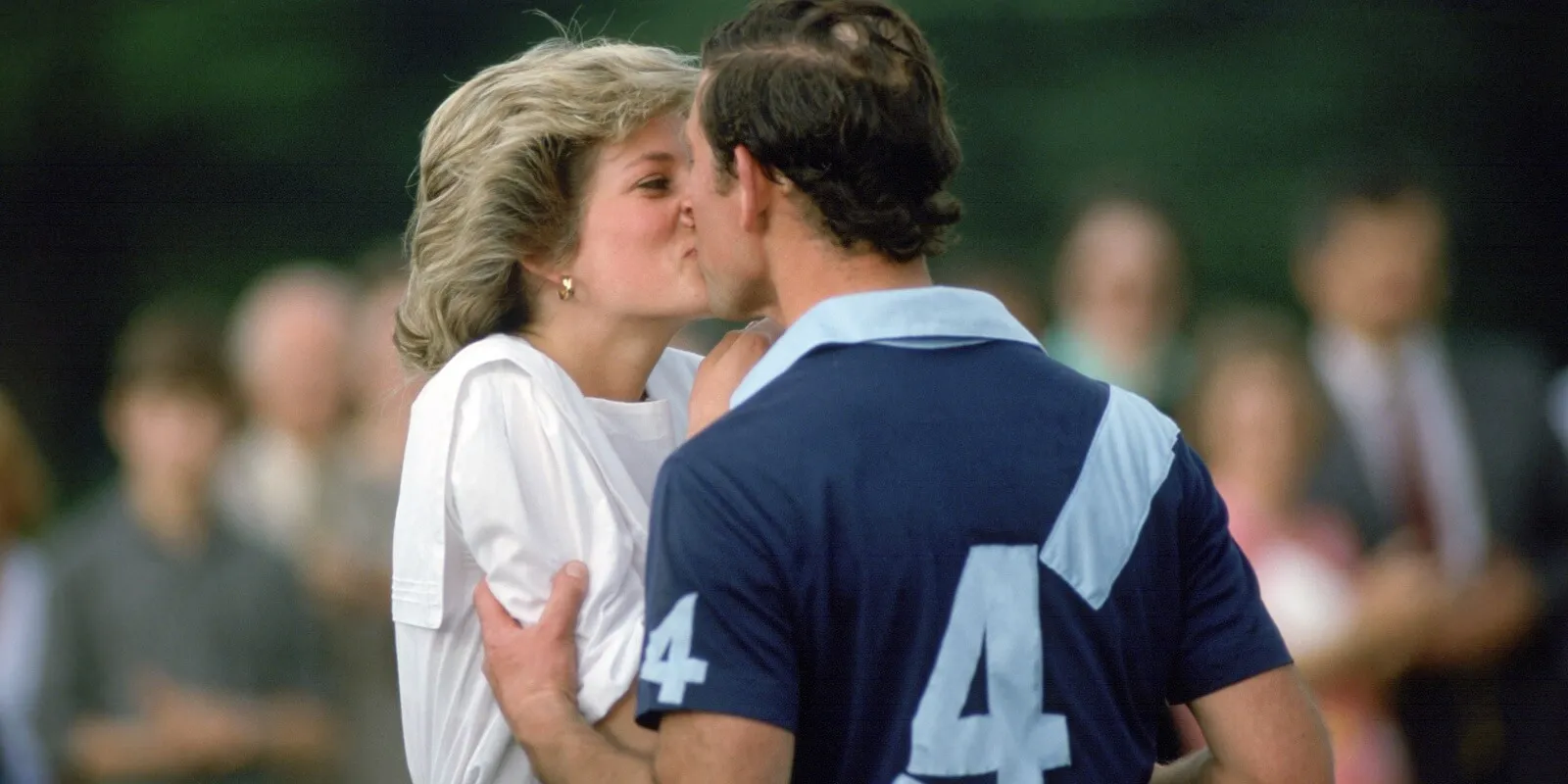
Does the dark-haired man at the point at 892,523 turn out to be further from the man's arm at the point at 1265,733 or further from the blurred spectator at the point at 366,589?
the blurred spectator at the point at 366,589

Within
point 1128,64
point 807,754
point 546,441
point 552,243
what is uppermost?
point 1128,64

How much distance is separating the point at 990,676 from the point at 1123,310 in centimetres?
311

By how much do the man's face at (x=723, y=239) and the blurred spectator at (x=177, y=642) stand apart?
9.57ft

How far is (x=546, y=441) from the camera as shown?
2.21 metres

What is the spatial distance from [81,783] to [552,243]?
2.96m

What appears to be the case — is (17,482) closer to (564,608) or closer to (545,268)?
(545,268)

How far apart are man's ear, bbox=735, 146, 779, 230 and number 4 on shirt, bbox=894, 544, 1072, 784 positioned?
40 centimetres

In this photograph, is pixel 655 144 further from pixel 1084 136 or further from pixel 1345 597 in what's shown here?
pixel 1084 136

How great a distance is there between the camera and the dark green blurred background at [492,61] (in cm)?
655

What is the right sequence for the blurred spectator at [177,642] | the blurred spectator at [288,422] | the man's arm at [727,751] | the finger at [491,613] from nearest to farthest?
the man's arm at [727,751] < the finger at [491,613] < the blurred spectator at [177,642] < the blurred spectator at [288,422]

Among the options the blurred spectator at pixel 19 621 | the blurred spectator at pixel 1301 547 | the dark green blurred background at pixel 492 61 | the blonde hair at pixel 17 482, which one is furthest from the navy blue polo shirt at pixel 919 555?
the dark green blurred background at pixel 492 61

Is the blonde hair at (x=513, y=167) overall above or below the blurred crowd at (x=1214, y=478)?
above

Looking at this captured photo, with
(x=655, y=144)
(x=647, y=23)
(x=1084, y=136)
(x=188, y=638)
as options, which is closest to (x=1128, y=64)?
(x=1084, y=136)

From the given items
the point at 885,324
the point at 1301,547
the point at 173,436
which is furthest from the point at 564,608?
the point at 173,436
